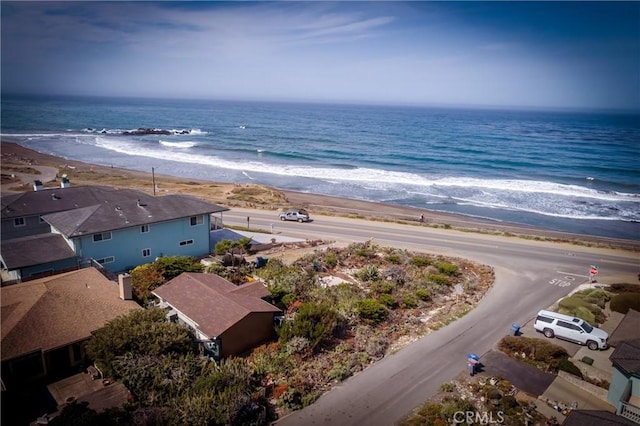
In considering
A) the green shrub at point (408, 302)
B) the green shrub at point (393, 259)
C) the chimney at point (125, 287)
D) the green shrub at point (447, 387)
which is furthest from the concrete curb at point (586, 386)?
the chimney at point (125, 287)

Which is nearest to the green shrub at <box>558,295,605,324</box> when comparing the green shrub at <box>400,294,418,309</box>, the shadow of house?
the green shrub at <box>400,294,418,309</box>

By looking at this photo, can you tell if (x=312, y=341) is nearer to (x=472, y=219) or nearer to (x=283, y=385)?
(x=283, y=385)

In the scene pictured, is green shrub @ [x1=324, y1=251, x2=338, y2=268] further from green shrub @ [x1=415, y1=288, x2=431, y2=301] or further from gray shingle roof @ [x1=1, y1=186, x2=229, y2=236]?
gray shingle roof @ [x1=1, y1=186, x2=229, y2=236]

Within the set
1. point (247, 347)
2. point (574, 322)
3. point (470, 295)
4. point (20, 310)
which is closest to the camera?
point (20, 310)

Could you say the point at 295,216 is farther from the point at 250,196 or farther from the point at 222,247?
the point at 222,247

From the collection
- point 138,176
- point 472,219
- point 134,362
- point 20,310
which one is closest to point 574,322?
point 134,362

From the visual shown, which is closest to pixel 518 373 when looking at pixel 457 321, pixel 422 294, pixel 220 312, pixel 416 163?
pixel 457 321
